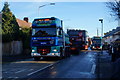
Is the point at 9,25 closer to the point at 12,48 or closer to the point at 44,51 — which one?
the point at 12,48

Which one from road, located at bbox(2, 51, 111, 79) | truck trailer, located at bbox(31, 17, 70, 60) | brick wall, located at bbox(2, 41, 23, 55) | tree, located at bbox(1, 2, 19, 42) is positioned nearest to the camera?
road, located at bbox(2, 51, 111, 79)

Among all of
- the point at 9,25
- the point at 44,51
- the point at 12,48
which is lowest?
the point at 44,51

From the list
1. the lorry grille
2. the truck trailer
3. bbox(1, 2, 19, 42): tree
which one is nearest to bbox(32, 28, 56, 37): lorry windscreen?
the truck trailer

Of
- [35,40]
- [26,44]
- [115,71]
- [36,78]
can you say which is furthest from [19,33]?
[115,71]

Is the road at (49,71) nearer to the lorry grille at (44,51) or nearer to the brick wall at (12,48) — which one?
the lorry grille at (44,51)

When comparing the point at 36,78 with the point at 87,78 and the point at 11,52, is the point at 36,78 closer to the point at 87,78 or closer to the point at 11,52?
the point at 87,78

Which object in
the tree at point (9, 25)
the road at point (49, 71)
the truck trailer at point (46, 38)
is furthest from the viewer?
the tree at point (9, 25)

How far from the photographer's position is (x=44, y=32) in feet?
75.2

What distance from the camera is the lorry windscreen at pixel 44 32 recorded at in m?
22.8

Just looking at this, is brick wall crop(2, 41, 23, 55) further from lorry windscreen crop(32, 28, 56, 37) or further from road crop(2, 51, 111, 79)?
road crop(2, 51, 111, 79)

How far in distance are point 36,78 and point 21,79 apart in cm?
80

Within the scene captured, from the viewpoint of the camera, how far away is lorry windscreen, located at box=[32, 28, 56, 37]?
22.8 meters

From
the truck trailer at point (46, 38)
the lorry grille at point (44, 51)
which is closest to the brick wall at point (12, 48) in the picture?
the truck trailer at point (46, 38)

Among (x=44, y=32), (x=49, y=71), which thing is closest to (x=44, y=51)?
(x=44, y=32)
